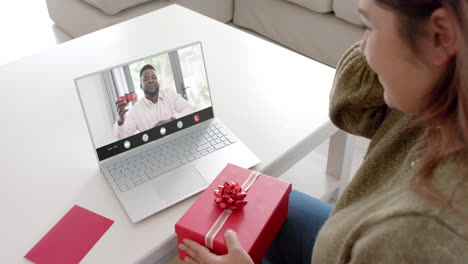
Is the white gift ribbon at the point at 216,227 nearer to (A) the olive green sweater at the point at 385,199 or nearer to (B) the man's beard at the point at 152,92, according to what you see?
(A) the olive green sweater at the point at 385,199

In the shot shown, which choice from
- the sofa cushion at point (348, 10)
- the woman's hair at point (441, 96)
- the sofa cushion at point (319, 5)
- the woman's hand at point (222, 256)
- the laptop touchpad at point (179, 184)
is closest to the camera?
the woman's hair at point (441, 96)

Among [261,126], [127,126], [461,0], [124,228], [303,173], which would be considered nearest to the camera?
[461,0]

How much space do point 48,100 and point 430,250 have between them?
1011 mm

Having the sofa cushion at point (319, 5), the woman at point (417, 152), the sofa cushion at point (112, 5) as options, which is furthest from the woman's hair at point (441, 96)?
the sofa cushion at point (112, 5)

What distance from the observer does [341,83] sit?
2.90 ft

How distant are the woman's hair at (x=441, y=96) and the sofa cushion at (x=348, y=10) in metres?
1.56

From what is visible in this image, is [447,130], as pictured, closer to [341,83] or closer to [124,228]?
[341,83]

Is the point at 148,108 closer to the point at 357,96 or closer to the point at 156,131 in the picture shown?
the point at 156,131

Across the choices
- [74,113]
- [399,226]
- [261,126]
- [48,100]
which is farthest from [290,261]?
[48,100]

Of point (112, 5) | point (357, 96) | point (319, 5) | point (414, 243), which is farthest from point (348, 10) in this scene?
point (414, 243)

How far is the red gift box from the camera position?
819mm

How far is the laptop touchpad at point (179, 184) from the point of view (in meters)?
0.92

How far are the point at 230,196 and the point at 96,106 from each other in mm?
338

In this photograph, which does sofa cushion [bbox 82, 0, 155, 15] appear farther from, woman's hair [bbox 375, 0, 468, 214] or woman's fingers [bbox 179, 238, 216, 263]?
woman's hair [bbox 375, 0, 468, 214]
